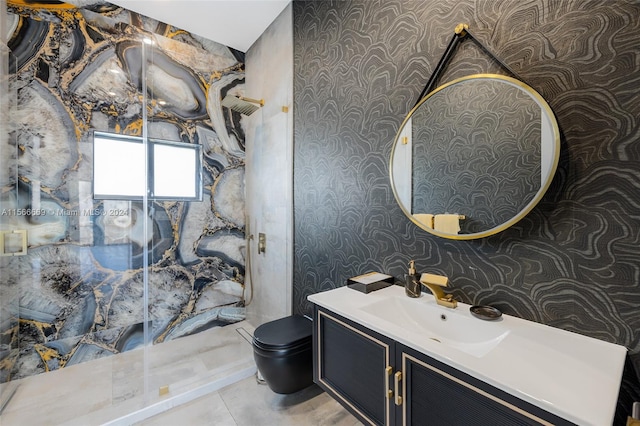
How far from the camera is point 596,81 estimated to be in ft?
2.91

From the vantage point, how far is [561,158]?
961mm

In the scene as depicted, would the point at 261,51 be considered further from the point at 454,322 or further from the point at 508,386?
the point at 508,386

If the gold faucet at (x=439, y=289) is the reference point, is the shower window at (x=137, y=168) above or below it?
above

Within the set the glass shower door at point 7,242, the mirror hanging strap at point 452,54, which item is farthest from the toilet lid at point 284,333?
the glass shower door at point 7,242

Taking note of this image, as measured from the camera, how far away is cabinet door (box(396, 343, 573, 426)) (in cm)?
67

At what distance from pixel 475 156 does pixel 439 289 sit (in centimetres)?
61

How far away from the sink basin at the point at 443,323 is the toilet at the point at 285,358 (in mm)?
655

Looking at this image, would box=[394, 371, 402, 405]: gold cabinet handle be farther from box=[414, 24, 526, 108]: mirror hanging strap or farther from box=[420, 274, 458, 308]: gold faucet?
box=[414, 24, 526, 108]: mirror hanging strap

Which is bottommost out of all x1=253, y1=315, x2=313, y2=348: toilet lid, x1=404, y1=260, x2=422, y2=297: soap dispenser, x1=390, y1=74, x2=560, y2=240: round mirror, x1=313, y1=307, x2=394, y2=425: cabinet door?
x1=253, y1=315, x2=313, y2=348: toilet lid

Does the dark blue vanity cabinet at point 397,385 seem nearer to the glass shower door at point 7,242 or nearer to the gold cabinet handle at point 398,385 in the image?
the gold cabinet handle at point 398,385

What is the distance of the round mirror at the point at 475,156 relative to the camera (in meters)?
1.01

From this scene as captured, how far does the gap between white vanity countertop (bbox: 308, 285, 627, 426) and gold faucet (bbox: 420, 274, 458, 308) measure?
1.6 inches

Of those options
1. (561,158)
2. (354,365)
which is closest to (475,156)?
(561,158)

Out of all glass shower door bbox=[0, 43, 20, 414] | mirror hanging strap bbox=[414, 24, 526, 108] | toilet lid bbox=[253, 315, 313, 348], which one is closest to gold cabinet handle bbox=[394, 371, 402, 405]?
toilet lid bbox=[253, 315, 313, 348]
